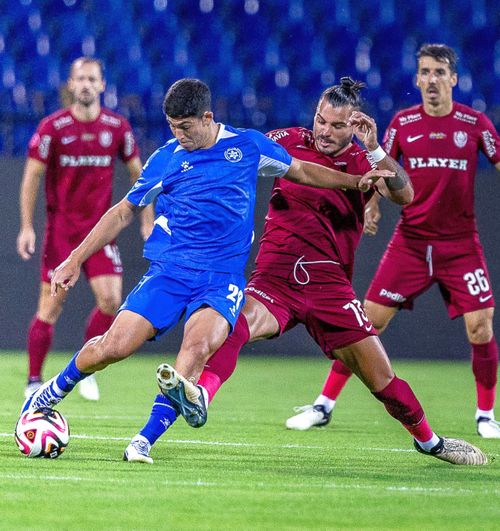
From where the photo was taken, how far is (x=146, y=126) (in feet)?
40.6

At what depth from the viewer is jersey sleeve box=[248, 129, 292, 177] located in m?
5.66

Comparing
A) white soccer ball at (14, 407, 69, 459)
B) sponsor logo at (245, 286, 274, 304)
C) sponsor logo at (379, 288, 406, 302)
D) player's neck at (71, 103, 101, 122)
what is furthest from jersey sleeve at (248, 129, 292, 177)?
player's neck at (71, 103, 101, 122)

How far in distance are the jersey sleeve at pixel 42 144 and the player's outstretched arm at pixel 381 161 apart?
3.86 m

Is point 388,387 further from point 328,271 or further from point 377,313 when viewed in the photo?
point 377,313

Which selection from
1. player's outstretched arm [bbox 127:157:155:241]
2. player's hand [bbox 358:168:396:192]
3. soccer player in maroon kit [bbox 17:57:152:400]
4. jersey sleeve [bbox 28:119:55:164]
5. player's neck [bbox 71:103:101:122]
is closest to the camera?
player's hand [bbox 358:168:396:192]

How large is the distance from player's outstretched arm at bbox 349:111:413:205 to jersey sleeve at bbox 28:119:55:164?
386 centimetres

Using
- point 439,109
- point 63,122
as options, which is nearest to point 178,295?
point 439,109

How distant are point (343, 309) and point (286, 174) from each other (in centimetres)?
71

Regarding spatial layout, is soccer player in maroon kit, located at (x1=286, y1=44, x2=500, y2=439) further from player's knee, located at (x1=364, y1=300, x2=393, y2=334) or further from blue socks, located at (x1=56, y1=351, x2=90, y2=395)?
blue socks, located at (x1=56, y1=351, x2=90, y2=395)

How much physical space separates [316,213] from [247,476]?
1.57 metres

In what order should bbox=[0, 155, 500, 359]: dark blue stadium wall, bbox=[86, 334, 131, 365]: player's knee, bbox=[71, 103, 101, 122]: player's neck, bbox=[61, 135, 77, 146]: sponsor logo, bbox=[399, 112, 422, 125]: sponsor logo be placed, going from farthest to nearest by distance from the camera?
bbox=[0, 155, 500, 359]: dark blue stadium wall → bbox=[71, 103, 101, 122]: player's neck → bbox=[61, 135, 77, 146]: sponsor logo → bbox=[399, 112, 422, 125]: sponsor logo → bbox=[86, 334, 131, 365]: player's knee

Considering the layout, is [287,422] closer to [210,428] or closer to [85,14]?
[210,428]

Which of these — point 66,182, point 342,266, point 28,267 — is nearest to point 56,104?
point 28,267

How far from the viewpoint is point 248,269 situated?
38.1 feet
